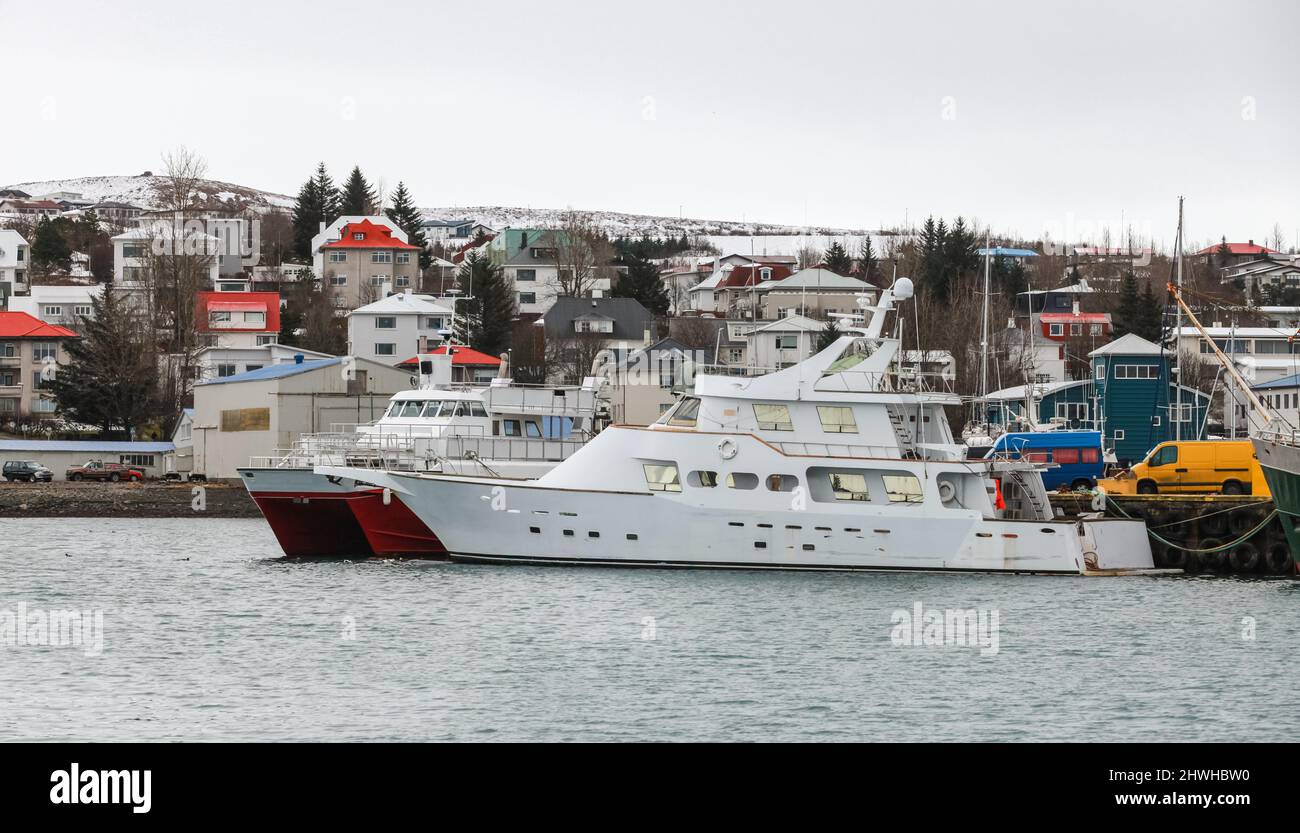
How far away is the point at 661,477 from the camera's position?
3825 centimetres

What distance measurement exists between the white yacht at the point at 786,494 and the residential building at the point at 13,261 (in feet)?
316

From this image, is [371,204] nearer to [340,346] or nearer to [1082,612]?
[340,346]

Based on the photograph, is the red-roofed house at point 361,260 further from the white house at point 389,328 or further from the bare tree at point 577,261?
the white house at point 389,328

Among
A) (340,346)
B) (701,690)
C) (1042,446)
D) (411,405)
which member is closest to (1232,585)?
(1042,446)

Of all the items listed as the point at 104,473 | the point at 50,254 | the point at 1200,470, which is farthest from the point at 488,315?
the point at 1200,470

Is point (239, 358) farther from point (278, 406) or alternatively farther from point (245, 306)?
point (278, 406)

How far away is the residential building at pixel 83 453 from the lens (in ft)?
237

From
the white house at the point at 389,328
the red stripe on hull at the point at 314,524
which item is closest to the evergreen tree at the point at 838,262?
the white house at the point at 389,328

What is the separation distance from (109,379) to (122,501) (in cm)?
1760

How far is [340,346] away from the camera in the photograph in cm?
10350

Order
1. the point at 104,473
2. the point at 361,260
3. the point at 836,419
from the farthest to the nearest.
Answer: the point at 361,260 < the point at 104,473 < the point at 836,419

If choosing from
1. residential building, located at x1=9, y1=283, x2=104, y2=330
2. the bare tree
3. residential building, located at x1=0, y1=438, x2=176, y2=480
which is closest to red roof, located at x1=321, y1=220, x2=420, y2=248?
the bare tree
